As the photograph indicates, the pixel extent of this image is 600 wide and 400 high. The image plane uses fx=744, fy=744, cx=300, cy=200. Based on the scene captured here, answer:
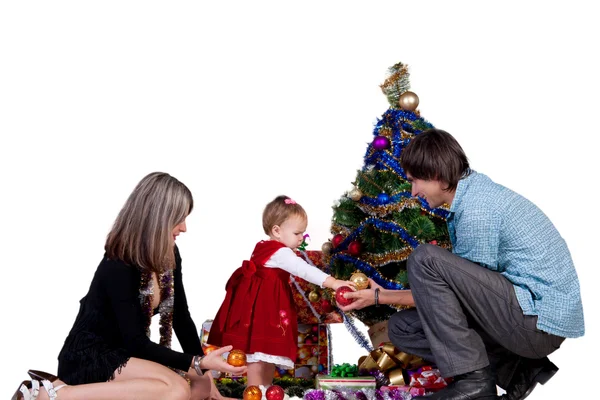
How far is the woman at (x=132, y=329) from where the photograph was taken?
10.7 ft

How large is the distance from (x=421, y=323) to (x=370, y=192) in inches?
35.1

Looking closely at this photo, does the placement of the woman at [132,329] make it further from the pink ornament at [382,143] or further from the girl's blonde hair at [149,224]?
the pink ornament at [382,143]

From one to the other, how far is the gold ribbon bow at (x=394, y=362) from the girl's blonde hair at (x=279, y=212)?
84cm

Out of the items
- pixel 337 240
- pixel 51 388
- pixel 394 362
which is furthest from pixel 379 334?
pixel 51 388

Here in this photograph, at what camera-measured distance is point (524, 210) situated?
3.24 metres

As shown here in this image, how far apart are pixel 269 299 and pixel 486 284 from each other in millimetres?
1278

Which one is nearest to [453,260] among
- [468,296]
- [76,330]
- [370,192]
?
[468,296]

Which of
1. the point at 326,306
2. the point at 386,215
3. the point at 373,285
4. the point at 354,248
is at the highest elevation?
the point at 386,215

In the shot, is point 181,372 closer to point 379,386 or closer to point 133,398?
point 133,398

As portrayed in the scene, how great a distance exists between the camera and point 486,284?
314 centimetres

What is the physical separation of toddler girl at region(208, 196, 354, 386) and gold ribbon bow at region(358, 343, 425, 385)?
1.51 feet

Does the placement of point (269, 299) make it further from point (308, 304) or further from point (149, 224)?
point (149, 224)

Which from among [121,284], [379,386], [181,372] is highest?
[121,284]

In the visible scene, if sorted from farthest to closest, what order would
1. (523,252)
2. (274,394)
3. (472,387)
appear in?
(274,394)
(523,252)
(472,387)
